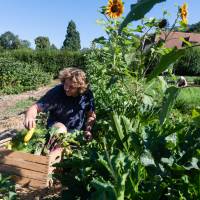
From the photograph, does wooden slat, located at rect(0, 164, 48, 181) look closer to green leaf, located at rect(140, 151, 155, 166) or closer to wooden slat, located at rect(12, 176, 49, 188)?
wooden slat, located at rect(12, 176, 49, 188)

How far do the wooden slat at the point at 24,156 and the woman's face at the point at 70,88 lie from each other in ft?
3.31

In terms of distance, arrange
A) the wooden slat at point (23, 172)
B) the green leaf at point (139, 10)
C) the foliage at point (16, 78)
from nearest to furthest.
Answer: the green leaf at point (139, 10) → the wooden slat at point (23, 172) → the foliage at point (16, 78)

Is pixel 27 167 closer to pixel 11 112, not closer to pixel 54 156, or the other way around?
pixel 54 156

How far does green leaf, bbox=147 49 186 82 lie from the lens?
2.75 ft

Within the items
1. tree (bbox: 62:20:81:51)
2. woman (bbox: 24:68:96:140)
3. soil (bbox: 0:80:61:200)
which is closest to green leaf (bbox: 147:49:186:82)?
soil (bbox: 0:80:61:200)

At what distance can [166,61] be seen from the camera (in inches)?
33.4

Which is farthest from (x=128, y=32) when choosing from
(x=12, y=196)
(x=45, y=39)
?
(x=45, y=39)

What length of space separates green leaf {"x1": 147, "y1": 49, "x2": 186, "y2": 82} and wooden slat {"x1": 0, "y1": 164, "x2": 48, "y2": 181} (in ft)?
8.96

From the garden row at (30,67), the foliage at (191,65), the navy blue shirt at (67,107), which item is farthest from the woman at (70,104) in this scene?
the foliage at (191,65)

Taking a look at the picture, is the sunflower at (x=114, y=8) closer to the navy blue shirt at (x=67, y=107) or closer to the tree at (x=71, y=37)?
the navy blue shirt at (x=67, y=107)

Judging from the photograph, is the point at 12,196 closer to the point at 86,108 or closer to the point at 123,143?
the point at 123,143

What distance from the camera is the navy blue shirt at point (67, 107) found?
4.38m

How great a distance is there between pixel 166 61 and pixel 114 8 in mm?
3190

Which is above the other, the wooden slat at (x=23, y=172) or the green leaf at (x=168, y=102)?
the green leaf at (x=168, y=102)
